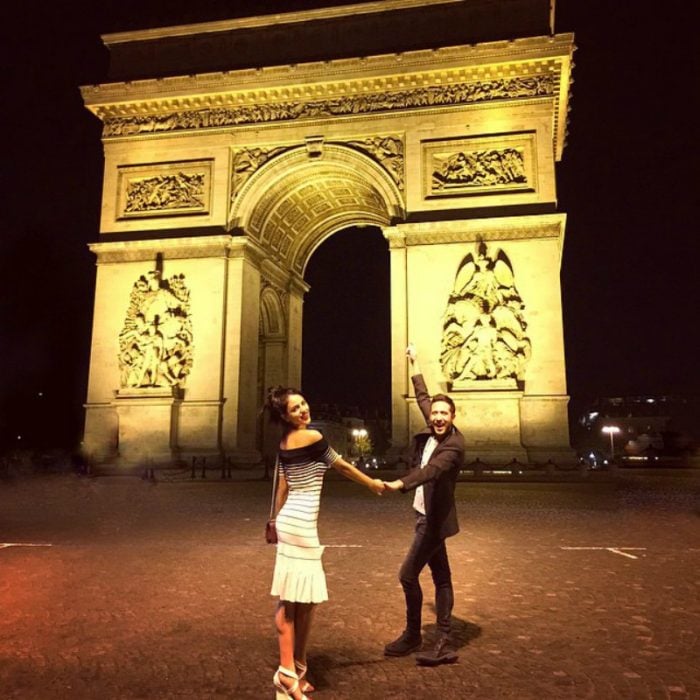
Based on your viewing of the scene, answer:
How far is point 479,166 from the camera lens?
20109 mm

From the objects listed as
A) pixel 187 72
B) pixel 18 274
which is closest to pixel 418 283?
pixel 187 72

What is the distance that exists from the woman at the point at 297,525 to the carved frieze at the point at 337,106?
61.1ft

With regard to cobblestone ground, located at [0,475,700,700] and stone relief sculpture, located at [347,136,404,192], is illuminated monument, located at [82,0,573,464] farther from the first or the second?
cobblestone ground, located at [0,475,700,700]

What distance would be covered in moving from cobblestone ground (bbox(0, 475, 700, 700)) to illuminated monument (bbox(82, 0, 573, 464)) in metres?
8.59

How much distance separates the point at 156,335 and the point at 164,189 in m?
4.87

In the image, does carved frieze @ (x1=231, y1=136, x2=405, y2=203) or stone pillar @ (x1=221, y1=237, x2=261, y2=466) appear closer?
stone pillar @ (x1=221, y1=237, x2=261, y2=466)

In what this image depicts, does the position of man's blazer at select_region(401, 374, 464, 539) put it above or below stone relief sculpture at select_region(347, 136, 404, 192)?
below

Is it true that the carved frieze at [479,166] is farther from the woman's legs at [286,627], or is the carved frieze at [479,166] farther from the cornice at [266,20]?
the woman's legs at [286,627]

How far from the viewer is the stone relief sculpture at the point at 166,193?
22000 millimetres

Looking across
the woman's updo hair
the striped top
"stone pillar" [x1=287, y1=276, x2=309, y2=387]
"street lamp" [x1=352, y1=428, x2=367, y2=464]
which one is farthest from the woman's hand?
"street lamp" [x1=352, y1=428, x2=367, y2=464]

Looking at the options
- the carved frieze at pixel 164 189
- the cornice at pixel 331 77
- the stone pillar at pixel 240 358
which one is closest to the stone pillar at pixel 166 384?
the stone pillar at pixel 240 358

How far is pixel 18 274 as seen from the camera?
111 feet

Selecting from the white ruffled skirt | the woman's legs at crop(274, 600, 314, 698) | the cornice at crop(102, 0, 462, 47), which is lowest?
the woman's legs at crop(274, 600, 314, 698)

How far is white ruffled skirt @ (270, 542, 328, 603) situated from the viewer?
3510 mm
